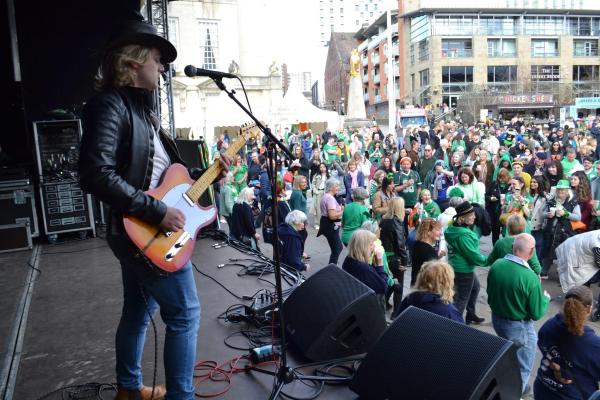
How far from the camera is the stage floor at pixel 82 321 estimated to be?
3066 mm

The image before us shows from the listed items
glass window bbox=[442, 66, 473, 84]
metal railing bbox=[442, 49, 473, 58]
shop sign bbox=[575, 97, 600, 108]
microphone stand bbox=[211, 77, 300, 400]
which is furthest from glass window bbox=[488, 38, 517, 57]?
microphone stand bbox=[211, 77, 300, 400]

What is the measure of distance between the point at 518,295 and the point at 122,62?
362cm

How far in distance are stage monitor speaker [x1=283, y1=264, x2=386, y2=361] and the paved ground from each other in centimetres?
20

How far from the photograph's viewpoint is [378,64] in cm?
6419

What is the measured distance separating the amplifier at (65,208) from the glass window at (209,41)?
25397 mm

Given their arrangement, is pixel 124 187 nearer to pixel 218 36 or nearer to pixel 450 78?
pixel 218 36

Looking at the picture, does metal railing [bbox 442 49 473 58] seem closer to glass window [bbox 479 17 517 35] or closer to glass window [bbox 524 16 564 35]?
glass window [bbox 479 17 517 35]

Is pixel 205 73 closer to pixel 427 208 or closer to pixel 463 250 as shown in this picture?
pixel 463 250

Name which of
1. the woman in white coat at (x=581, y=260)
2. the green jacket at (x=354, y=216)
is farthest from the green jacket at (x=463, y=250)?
the green jacket at (x=354, y=216)

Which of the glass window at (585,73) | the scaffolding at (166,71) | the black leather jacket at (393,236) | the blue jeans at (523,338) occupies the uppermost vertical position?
the glass window at (585,73)

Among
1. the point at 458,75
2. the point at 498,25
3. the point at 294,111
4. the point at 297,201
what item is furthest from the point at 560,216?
the point at 498,25

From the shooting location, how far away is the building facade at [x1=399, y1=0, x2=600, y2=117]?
5000cm

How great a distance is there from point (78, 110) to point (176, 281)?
342 inches

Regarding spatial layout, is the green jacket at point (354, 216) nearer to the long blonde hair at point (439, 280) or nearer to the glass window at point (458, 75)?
the long blonde hair at point (439, 280)
